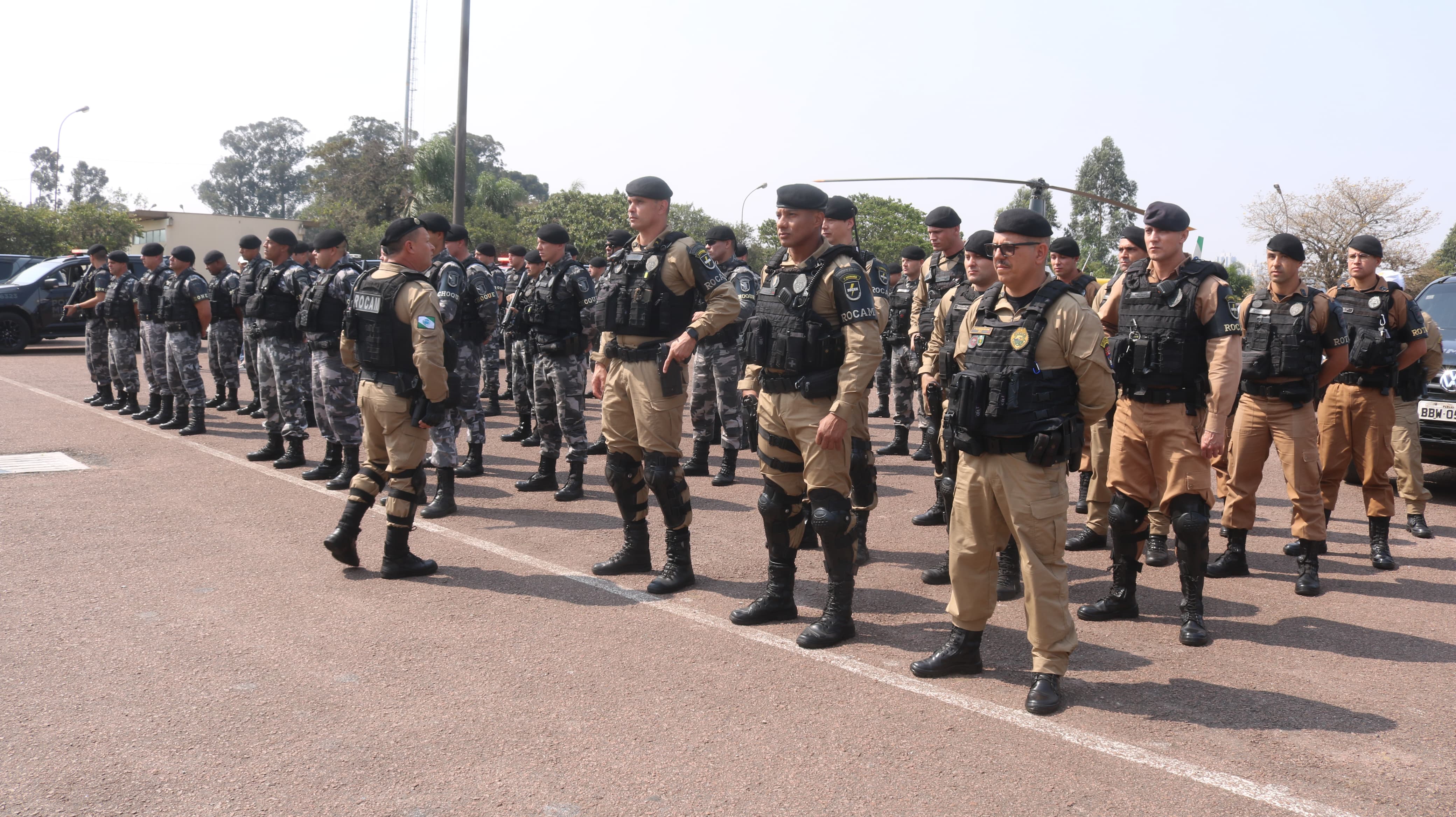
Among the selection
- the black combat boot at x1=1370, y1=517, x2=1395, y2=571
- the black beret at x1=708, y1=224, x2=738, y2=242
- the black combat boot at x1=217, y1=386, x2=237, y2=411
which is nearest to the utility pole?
the black combat boot at x1=217, y1=386, x2=237, y2=411

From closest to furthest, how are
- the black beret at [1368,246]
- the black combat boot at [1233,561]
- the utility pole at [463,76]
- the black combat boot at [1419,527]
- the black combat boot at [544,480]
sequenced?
1. the black combat boot at [1233,561]
2. the black beret at [1368,246]
3. the black combat boot at [1419,527]
4. the black combat boot at [544,480]
5. the utility pole at [463,76]

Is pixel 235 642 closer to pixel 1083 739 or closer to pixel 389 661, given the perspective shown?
pixel 389 661

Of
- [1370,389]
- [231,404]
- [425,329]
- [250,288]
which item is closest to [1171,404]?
[1370,389]

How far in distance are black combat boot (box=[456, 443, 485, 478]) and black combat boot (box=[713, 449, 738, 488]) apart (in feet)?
7.31

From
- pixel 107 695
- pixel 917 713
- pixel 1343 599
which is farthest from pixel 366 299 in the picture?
pixel 1343 599

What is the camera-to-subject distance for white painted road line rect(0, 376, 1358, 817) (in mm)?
3348

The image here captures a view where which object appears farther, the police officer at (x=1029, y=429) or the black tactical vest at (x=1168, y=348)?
the black tactical vest at (x=1168, y=348)

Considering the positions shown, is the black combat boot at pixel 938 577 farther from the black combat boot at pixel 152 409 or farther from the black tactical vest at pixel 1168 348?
the black combat boot at pixel 152 409

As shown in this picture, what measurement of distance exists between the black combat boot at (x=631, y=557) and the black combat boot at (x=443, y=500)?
Result: 6.70 feet

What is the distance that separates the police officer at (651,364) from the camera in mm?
5781

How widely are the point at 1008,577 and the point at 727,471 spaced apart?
3.66m

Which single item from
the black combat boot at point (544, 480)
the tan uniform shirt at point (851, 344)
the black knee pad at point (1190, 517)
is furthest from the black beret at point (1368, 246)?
the black combat boot at point (544, 480)

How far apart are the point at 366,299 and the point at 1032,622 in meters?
4.31

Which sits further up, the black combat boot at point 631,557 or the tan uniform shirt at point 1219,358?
the tan uniform shirt at point 1219,358
